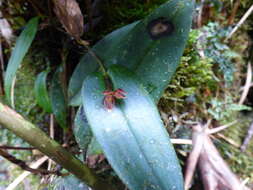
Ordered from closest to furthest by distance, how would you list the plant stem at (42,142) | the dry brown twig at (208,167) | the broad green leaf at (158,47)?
1. the plant stem at (42,142)
2. the broad green leaf at (158,47)
3. the dry brown twig at (208,167)

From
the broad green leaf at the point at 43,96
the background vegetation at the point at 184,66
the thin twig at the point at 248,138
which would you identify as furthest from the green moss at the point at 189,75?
the broad green leaf at the point at 43,96

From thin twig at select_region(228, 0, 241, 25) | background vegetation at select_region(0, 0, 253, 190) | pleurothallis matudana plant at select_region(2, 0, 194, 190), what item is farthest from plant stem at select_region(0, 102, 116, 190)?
thin twig at select_region(228, 0, 241, 25)

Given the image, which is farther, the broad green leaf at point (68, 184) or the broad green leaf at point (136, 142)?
the broad green leaf at point (68, 184)

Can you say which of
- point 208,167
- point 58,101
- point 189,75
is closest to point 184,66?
point 189,75

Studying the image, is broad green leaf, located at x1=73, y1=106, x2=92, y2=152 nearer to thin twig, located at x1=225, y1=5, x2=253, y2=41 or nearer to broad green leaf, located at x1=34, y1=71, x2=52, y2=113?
broad green leaf, located at x1=34, y1=71, x2=52, y2=113

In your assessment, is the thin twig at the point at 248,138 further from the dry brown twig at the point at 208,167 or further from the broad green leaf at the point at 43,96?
the broad green leaf at the point at 43,96

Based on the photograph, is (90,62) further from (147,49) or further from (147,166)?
(147,166)

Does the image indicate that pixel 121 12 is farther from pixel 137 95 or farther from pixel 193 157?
pixel 193 157
